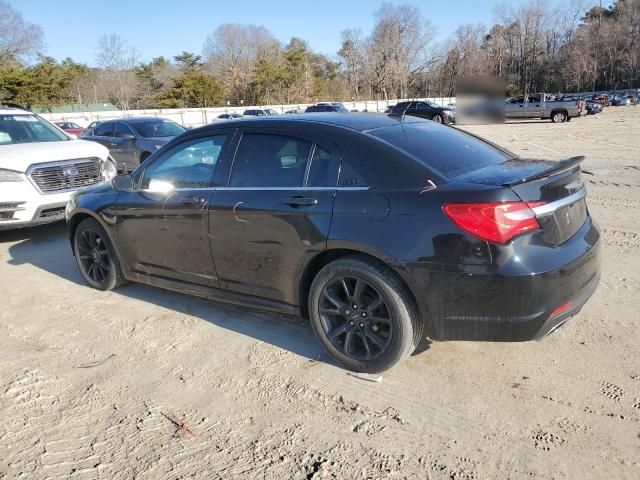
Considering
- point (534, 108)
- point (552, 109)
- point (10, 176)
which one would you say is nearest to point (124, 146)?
point (10, 176)

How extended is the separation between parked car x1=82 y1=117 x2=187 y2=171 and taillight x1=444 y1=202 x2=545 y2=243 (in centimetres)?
1000

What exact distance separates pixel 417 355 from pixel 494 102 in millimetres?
5358

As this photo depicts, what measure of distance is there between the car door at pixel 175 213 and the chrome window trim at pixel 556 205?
89.2 inches

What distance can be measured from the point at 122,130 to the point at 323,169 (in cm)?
1068

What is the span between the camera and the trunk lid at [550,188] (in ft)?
9.33

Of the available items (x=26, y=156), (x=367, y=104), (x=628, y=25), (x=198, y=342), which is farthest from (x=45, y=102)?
(x=628, y=25)

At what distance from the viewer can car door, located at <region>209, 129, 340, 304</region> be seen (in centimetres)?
331

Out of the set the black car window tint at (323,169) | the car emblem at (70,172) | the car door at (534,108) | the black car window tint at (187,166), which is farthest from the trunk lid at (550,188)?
the car door at (534,108)

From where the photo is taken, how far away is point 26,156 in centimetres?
673

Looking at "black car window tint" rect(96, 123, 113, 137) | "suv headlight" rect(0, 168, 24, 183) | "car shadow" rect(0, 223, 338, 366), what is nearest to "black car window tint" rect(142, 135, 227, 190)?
"car shadow" rect(0, 223, 338, 366)

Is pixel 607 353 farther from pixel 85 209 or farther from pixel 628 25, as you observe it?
pixel 628 25

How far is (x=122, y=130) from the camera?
12578 millimetres

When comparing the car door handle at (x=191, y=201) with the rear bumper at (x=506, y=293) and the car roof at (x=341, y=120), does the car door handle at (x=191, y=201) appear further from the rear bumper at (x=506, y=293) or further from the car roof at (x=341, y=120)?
the rear bumper at (x=506, y=293)

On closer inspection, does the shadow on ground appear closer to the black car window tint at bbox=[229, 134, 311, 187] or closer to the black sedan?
the black sedan
